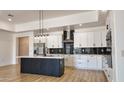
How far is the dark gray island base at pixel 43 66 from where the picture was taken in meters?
5.69

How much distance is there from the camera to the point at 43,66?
19.7 feet

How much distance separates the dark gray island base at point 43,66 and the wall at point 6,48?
3.36 m

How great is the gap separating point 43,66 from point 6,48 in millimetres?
4966

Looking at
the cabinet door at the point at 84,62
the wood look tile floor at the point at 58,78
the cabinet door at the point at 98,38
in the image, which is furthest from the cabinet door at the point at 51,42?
the wood look tile floor at the point at 58,78

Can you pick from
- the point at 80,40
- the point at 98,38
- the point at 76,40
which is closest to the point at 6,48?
the point at 76,40

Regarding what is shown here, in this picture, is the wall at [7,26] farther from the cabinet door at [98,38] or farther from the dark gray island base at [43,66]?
the cabinet door at [98,38]

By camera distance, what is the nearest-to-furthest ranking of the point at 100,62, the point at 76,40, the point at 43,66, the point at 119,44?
the point at 119,44 < the point at 43,66 < the point at 100,62 < the point at 76,40

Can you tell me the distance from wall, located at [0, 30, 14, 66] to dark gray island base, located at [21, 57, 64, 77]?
3.36m

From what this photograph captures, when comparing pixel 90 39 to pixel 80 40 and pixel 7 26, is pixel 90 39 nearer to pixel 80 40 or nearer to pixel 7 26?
pixel 80 40

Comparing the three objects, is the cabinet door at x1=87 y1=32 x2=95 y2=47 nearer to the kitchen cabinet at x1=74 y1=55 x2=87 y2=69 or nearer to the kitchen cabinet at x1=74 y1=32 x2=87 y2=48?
the kitchen cabinet at x1=74 y1=32 x2=87 y2=48

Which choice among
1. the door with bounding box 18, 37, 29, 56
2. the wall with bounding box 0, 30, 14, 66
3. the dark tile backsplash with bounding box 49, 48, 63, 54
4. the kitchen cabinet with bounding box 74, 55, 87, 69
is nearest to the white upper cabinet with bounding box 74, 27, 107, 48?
the kitchen cabinet with bounding box 74, 55, 87, 69
